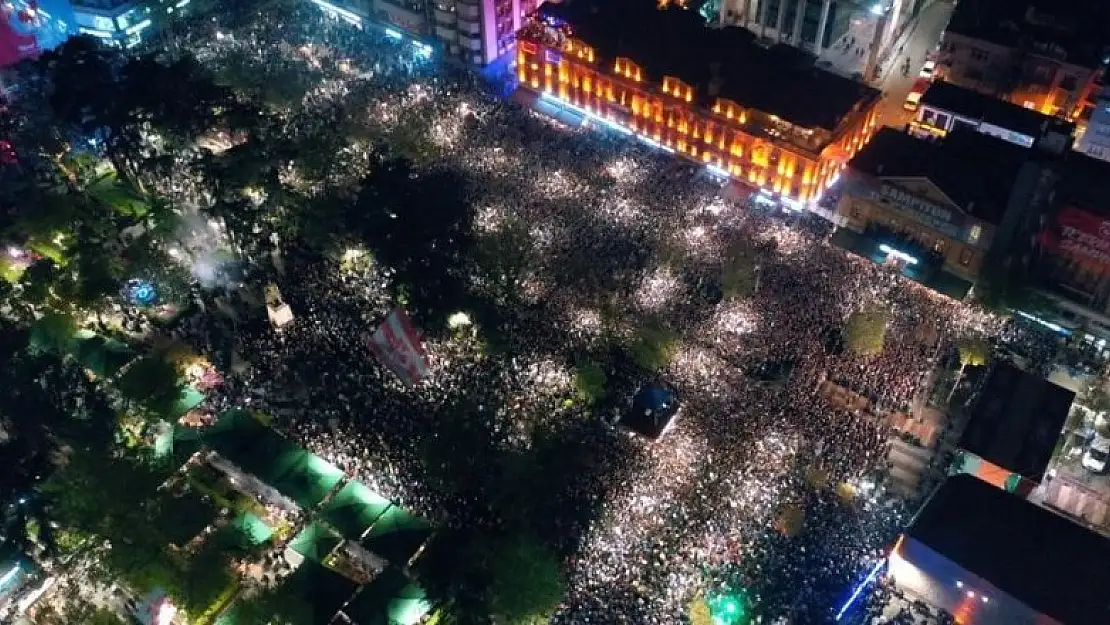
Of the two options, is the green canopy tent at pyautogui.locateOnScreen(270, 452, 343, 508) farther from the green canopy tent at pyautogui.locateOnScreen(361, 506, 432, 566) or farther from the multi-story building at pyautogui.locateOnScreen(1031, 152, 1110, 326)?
the multi-story building at pyautogui.locateOnScreen(1031, 152, 1110, 326)

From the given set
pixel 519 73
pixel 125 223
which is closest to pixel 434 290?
pixel 125 223

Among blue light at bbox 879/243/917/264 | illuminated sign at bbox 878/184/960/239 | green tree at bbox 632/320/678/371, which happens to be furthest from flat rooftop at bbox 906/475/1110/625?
illuminated sign at bbox 878/184/960/239

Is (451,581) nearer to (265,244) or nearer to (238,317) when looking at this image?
(238,317)

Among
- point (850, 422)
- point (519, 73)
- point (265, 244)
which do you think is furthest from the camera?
point (519, 73)

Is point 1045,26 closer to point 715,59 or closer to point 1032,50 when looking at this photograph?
point 1032,50

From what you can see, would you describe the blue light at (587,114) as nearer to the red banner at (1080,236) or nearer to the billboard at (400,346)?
the red banner at (1080,236)
